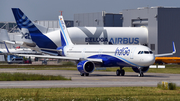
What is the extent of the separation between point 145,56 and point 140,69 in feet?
6.60

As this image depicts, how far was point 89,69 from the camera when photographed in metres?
43.6

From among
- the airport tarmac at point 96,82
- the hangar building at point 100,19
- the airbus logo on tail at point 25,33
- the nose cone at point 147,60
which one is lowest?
the airport tarmac at point 96,82

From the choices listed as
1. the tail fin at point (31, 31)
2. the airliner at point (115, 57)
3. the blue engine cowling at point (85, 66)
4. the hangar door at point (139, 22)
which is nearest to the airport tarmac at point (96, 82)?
the airliner at point (115, 57)

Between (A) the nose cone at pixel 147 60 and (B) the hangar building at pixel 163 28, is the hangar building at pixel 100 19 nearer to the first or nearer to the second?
(B) the hangar building at pixel 163 28

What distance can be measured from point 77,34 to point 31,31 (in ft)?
34.8

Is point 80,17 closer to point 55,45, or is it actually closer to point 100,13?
point 100,13

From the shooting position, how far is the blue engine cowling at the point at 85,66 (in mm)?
42375

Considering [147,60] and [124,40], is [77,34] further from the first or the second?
[147,60]

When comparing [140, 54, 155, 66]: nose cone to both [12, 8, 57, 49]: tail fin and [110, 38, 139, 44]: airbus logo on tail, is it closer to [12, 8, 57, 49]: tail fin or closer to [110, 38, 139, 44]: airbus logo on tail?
[12, 8, 57, 49]: tail fin

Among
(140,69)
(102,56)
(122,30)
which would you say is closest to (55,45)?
(122,30)

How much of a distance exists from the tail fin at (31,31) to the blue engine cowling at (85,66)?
116ft

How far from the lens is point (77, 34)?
80.8 metres

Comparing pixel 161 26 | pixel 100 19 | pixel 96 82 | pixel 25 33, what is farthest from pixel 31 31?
pixel 96 82

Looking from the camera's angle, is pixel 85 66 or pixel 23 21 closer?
pixel 85 66
